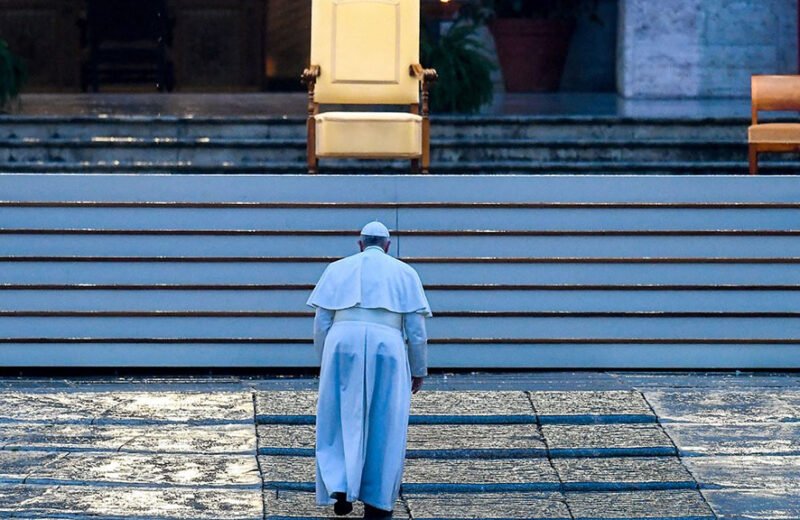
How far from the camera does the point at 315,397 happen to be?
8.47 meters

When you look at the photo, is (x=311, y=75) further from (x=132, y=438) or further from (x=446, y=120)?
(x=132, y=438)

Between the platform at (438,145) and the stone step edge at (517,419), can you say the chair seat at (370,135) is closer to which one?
the platform at (438,145)

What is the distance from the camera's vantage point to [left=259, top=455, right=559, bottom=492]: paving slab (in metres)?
7.53

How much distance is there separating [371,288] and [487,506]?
1.04 metres

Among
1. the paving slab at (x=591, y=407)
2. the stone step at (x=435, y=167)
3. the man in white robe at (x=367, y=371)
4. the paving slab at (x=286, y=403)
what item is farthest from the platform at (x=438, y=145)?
the man in white robe at (x=367, y=371)

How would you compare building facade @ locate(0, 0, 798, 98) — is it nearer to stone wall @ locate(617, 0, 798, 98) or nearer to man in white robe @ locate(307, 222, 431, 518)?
stone wall @ locate(617, 0, 798, 98)

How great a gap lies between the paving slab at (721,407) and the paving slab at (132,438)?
1914 millimetres

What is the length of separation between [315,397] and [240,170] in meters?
3.00

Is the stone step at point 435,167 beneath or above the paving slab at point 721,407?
above

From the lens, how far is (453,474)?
7680 millimetres

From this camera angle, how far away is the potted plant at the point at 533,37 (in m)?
14.9

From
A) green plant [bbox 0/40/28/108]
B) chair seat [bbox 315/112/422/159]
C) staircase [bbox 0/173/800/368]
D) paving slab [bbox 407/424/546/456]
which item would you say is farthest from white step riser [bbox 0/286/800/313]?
green plant [bbox 0/40/28/108]

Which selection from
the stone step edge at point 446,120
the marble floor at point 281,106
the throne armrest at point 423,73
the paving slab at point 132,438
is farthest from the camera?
the marble floor at point 281,106

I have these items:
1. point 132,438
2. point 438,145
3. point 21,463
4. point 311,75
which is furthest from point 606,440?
point 438,145
